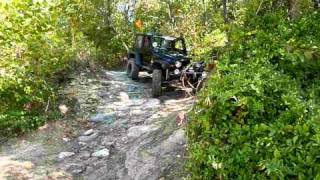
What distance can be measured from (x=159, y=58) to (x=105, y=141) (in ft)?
12.1

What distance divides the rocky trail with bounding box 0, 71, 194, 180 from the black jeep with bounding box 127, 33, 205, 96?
0.53 metres

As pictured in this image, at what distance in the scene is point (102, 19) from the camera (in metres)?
18.0

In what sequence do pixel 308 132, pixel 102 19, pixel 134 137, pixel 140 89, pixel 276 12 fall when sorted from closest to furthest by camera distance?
pixel 308 132 < pixel 276 12 < pixel 134 137 < pixel 140 89 < pixel 102 19

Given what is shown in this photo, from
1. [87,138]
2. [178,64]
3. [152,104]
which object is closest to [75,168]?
[87,138]

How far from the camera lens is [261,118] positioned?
9.98 ft

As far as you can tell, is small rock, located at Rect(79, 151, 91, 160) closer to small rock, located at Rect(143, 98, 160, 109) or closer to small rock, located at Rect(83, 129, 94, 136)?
small rock, located at Rect(83, 129, 94, 136)

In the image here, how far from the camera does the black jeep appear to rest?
9672mm

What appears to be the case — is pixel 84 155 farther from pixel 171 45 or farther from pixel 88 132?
pixel 171 45

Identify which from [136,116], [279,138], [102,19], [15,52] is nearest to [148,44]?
[136,116]

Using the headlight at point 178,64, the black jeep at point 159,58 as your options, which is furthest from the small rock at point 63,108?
the headlight at point 178,64

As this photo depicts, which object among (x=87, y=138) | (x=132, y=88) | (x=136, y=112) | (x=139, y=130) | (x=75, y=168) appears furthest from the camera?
(x=132, y=88)

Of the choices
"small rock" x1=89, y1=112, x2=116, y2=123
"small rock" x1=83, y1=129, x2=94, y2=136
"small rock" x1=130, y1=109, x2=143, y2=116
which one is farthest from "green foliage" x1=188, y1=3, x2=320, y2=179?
"small rock" x1=89, y1=112, x2=116, y2=123

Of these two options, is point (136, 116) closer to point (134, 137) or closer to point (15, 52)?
point (134, 137)

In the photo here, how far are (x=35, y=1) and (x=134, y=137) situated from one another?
3438 millimetres
